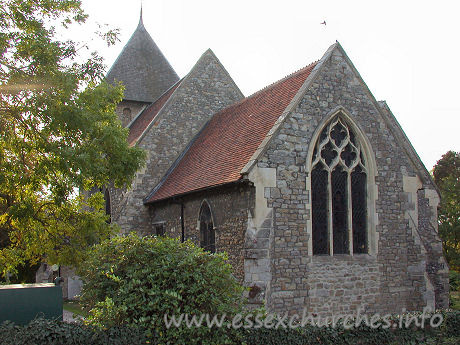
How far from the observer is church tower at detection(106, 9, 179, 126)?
81.9ft

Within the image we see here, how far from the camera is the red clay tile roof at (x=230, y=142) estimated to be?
13.2 meters

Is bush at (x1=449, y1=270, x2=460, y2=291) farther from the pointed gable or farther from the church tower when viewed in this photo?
the church tower

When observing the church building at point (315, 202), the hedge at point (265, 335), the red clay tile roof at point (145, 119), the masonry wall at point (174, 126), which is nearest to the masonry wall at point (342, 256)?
the church building at point (315, 202)

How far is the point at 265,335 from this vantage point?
25.1ft

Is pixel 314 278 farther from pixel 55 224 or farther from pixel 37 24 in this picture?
pixel 37 24

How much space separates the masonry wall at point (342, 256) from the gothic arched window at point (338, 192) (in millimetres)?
333

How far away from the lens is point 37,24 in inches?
431

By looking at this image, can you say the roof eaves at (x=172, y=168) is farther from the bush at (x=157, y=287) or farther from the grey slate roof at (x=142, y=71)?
the bush at (x=157, y=287)

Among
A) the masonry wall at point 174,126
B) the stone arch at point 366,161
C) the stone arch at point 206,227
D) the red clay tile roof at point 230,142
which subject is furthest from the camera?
the masonry wall at point 174,126

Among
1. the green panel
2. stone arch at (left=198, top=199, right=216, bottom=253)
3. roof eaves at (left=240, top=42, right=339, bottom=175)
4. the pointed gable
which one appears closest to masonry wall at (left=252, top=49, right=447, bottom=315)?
roof eaves at (left=240, top=42, right=339, bottom=175)

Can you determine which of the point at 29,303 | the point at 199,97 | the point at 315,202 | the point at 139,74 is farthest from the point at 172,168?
the point at 29,303

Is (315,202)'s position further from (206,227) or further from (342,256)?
(206,227)

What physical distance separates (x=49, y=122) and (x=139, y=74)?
1574cm

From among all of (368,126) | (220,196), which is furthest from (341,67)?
(220,196)
